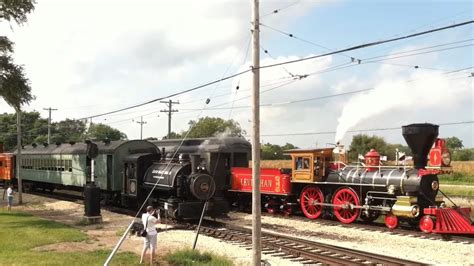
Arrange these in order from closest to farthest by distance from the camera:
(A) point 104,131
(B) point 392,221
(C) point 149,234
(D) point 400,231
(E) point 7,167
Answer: (C) point 149,234, (D) point 400,231, (B) point 392,221, (E) point 7,167, (A) point 104,131

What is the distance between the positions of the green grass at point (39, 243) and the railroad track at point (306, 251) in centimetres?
356

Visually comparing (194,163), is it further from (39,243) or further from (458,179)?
(458,179)

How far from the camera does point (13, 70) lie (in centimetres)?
2141

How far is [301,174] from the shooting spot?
20141 mm

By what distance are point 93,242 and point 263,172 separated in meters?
9.96

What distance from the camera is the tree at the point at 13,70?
2067 centimetres

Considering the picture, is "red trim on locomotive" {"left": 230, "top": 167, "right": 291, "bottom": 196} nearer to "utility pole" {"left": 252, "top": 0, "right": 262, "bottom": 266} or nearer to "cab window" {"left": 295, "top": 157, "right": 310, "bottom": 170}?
"cab window" {"left": 295, "top": 157, "right": 310, "bottom": 170}

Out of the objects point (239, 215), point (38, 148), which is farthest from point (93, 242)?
point (38, 148)

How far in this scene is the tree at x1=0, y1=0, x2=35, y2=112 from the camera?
67.8 ft

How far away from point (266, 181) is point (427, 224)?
7785 millimetres

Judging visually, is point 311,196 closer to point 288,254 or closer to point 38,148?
point 288,254

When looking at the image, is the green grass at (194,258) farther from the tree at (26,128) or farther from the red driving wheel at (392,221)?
the tree at (26,128)

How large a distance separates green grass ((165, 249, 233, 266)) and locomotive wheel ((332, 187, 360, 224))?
808 cm

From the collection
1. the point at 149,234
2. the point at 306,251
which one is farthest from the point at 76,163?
the point at 306,251
